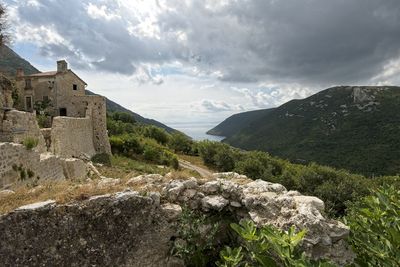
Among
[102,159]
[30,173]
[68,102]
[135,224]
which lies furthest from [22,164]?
[68,102]

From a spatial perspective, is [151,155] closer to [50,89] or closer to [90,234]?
[50,89]

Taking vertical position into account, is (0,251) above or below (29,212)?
below

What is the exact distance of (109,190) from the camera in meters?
6.68

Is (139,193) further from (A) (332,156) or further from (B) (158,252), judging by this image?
(A) (332,156)

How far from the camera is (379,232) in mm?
3785

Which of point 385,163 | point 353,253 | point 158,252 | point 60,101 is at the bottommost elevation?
point 385,163

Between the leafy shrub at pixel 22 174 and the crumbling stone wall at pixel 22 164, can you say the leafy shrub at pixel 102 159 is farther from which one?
the leafy shrub at pixel 22 174

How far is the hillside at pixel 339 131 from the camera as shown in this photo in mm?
100312

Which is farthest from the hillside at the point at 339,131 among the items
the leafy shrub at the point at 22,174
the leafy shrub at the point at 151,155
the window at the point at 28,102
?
the leafy shrub at the point at 22,174

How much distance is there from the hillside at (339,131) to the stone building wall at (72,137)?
7435cm

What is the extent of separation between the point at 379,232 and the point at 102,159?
3017 centimetres

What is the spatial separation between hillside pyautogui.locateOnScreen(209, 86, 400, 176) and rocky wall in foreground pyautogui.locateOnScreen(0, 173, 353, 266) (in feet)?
286

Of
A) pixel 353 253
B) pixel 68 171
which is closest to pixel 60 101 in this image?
pixel 68 171

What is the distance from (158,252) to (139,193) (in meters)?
1.20
